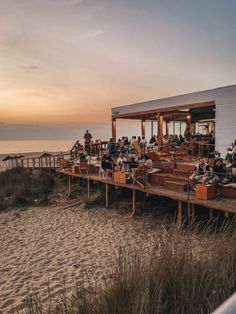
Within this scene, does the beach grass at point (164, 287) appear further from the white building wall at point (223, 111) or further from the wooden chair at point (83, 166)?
the wooden chair at point (83, 166)

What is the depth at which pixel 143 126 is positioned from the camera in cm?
2017

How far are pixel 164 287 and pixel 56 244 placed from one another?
617cm

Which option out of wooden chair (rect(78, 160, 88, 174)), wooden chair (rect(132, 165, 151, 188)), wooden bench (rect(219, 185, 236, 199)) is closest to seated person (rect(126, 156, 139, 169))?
wooden chair (rect(132, 165, 151, 188))

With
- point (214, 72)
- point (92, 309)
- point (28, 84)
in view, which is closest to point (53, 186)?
point (28, 84)

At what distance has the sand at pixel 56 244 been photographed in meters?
5.46

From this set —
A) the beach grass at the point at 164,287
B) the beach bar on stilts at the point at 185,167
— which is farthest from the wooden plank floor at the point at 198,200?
the beach grass at the point at 164,287

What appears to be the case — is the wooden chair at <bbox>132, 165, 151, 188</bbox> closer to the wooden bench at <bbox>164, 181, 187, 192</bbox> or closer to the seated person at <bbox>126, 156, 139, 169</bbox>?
the seated person at <bbox>126, 156, 139, 169</bbox>

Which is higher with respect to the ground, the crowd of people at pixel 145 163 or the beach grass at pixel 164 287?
the crowd of people at pixel 145 163

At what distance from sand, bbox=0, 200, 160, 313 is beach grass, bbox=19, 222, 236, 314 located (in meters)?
1.19

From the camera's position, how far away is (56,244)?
794 centimetres

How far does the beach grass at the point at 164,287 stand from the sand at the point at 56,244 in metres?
1.19

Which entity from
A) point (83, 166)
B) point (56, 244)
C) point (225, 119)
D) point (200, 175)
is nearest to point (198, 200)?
point (200, 175)

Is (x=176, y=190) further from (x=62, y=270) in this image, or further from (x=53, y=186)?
(x=53, y=186)

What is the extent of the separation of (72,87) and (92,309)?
58.5 ft
